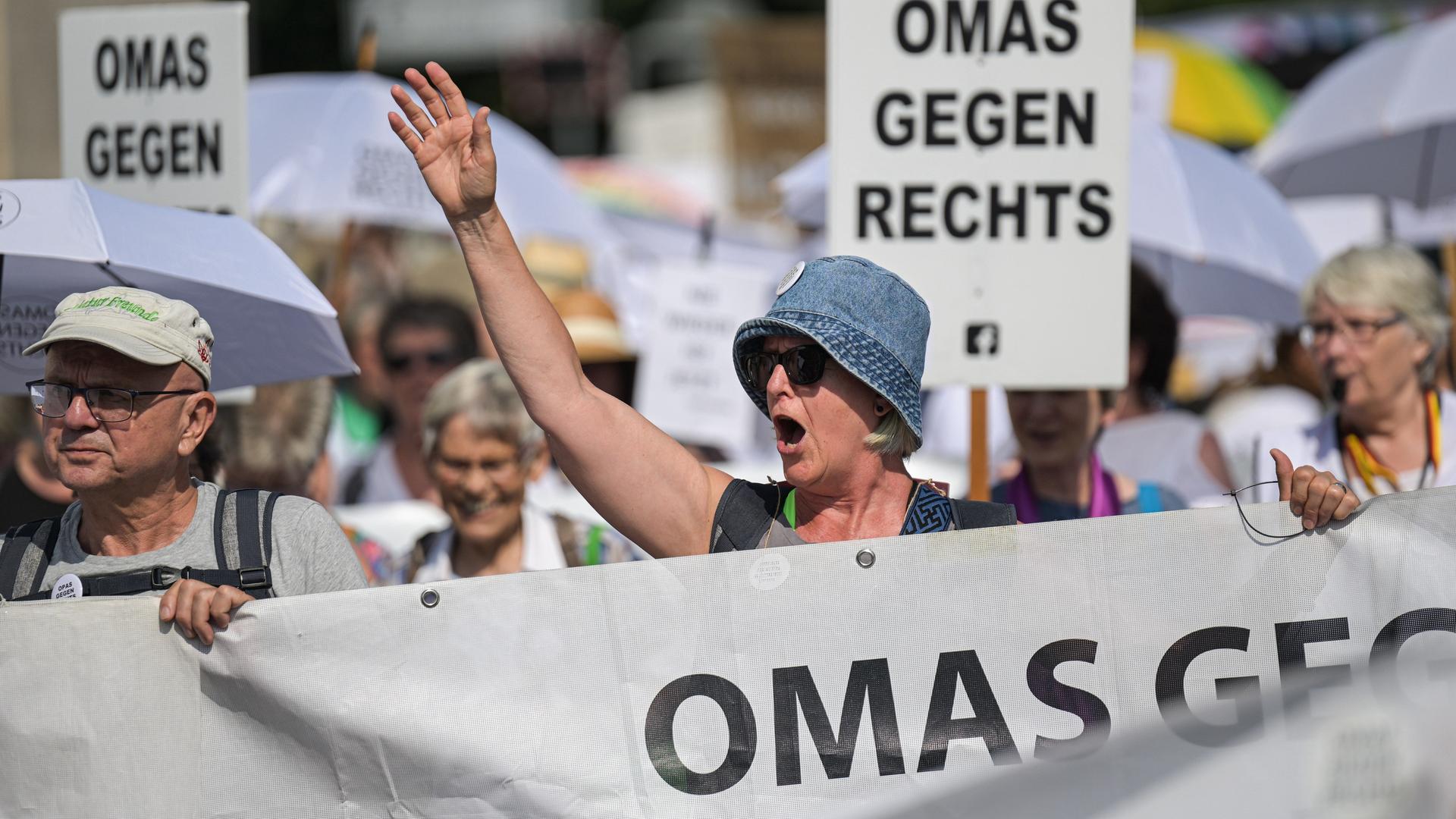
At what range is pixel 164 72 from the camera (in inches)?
194

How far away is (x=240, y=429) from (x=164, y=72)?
1121 mm

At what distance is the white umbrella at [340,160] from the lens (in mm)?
6715

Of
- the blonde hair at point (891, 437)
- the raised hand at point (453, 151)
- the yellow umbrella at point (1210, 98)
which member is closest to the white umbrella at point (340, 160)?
the raised hand at point (453, 151)

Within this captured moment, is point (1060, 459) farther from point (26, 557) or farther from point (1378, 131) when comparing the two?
point (1378, 131)

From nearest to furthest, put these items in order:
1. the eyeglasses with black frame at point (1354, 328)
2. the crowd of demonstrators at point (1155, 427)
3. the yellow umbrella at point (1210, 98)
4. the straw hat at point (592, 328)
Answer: the eyeglasses with black frame at point (1354, 328) < the crowd of demonstrators at point (1155, 427) < the straw hat at point (592, 328) < the yellow umbrella at point (1210, 98)

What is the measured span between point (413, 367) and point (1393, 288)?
3.53 meters

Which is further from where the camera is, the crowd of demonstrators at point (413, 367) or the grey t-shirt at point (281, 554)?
the crowd of demonstrators at point (413, 367)

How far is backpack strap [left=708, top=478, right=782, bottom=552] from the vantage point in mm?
2979

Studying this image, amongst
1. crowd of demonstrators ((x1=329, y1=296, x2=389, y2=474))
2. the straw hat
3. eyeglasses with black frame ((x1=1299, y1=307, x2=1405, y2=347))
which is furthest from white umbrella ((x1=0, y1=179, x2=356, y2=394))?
the straw hat

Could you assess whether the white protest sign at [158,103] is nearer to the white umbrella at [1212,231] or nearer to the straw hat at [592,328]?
the straw hat at [592,328]

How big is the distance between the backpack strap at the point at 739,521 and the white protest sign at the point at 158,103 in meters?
2.48

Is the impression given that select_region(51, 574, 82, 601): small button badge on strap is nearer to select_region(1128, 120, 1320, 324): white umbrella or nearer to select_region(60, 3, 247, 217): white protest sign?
select_region(60, 3, 247, 217): white protest sign

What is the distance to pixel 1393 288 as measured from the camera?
4.51m

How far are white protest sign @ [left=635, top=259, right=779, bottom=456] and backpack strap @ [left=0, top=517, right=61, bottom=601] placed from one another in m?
4.41
